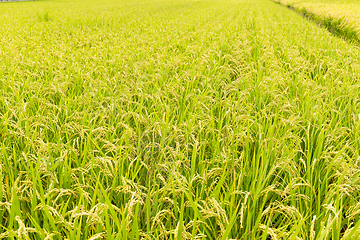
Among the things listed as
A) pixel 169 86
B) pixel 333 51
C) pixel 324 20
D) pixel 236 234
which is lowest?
pixel 236 234

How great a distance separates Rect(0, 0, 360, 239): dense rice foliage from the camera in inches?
44.8

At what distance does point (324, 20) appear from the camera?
35.8 feet

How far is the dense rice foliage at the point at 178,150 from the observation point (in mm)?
1138

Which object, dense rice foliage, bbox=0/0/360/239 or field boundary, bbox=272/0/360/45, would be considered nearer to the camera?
dense rice foliage, bbox=0/0/360/239

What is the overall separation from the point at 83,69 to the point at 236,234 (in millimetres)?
2825

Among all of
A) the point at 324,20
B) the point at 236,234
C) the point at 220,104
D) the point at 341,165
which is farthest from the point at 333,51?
the point at 324,20

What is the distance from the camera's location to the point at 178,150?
159 centimetres

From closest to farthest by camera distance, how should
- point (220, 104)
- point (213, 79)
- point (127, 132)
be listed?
point (127, 132) → point (220, 104) → point (213, 79)

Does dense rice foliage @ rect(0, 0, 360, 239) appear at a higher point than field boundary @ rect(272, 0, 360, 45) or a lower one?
lower

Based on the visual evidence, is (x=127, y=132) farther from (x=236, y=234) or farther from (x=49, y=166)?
(x=236, y=234)

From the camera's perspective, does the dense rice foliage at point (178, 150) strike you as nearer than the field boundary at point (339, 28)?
Yes

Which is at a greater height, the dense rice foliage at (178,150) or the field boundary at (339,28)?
the field boundary at (339,28)

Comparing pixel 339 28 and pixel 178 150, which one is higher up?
pixel 339 28

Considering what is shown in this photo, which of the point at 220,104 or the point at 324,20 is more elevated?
the point at 324,20
